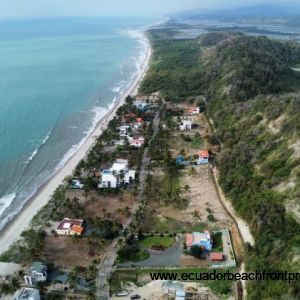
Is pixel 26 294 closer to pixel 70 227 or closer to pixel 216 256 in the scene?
pixel 70 227

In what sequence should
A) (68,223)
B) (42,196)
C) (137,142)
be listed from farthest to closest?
(137,142) → (42,196) → (68,223)

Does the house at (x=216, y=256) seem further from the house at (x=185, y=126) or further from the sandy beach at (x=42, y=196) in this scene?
the house at (x=185, y=126)

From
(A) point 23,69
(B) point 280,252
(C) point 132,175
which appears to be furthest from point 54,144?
(A) point 23,69

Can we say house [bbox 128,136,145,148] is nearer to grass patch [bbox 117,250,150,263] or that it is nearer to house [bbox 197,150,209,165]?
house [bbox 197,150,209,165]

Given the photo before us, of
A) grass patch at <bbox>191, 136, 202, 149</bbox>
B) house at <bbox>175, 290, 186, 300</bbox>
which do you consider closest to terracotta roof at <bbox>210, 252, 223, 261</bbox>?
house at <bbox>175, 290, 186, 300</bbox>

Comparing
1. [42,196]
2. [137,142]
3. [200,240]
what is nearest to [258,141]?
[137,142]
